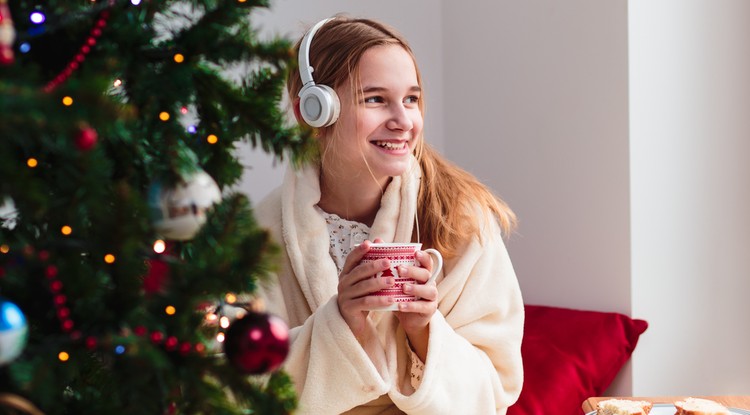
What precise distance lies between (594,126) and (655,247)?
0.34 meters

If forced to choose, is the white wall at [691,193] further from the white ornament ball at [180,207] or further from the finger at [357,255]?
the white ornament ball at [180,207]

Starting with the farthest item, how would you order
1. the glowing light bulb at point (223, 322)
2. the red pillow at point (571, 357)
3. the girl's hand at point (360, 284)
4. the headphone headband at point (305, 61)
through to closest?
the red pillow at point (571, 357), the headphone headband at point (305, 61), the girl's hand at point (360, 284), the glowing light bulb at point (223, 322)

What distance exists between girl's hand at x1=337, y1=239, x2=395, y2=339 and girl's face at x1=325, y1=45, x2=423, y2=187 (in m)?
0.26

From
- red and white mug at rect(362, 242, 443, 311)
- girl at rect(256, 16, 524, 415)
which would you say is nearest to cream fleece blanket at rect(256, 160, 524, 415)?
girl at rect(256, 16, 524, 415)

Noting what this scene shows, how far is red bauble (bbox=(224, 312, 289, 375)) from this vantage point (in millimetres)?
538

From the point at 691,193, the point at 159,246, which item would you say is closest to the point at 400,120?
the point at 159,246

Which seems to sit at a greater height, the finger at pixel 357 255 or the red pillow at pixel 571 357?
the finger at pixel 357 255

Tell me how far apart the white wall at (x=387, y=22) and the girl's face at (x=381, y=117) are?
2.01ft

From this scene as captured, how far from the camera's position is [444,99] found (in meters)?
2.57

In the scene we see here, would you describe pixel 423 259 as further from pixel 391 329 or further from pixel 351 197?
pixel 351 197

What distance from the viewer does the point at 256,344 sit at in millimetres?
538

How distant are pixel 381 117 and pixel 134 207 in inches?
39.0

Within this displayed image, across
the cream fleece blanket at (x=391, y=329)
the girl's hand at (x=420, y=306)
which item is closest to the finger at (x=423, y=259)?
the girl's hand at (x=420, y=306)

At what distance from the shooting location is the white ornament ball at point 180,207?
1.82ft
